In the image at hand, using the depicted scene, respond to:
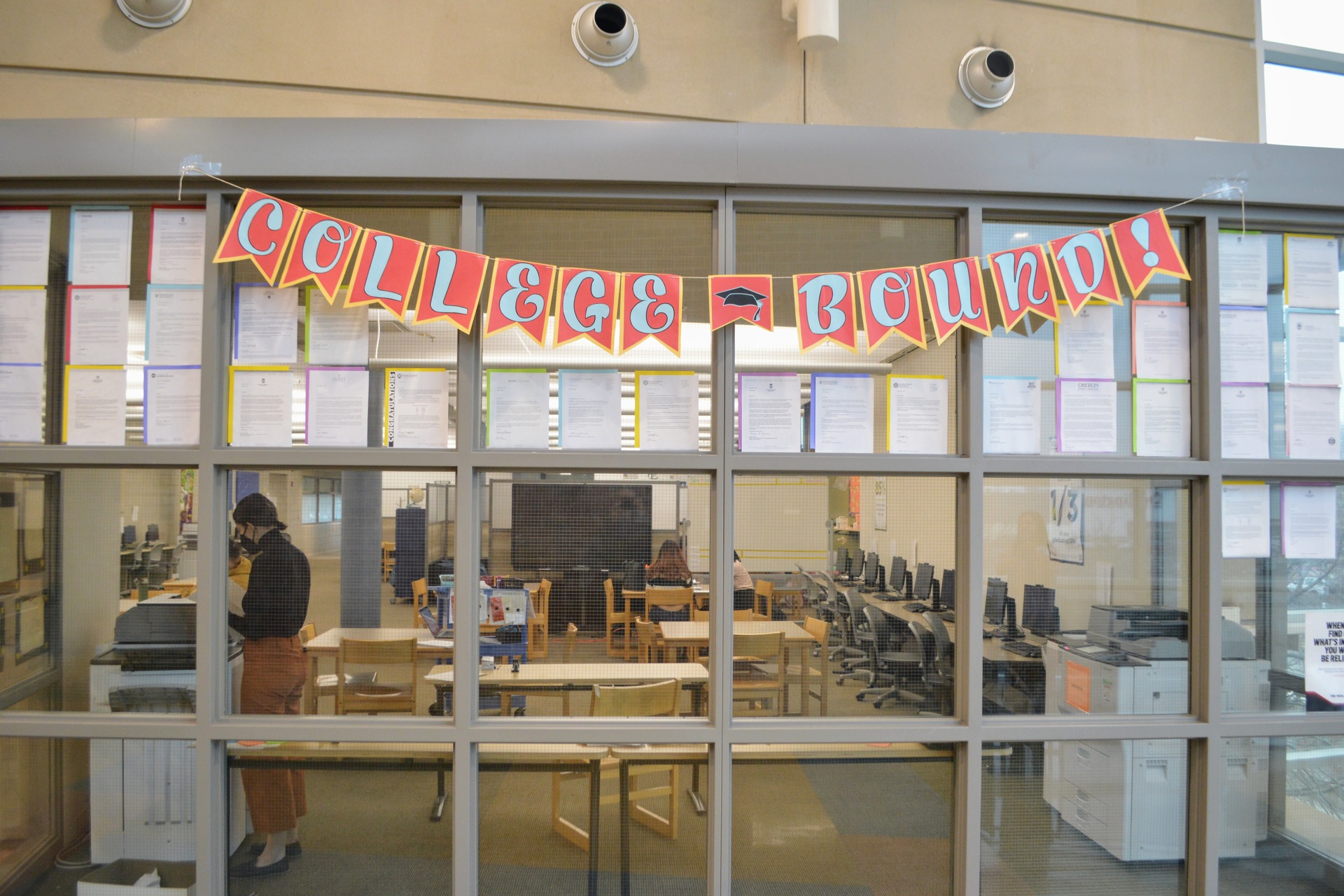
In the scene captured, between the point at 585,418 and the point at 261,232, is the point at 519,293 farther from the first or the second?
the point at 261,232

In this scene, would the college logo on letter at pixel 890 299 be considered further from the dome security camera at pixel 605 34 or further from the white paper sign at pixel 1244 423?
the dome security camera at pixel 605 34

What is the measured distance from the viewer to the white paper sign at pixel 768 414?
2379 millimetres

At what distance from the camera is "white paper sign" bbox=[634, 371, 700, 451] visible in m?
2.38

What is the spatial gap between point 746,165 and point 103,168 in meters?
2.07

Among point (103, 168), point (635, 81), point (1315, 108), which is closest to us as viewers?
point (103, 168)

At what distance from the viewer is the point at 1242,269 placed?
252 cm

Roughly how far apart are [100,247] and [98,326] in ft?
0.86

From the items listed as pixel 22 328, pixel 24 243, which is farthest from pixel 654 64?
pixel 22 328

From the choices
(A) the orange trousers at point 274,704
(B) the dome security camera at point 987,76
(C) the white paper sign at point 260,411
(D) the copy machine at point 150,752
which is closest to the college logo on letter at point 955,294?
(B) the dome security camera at point 987,76

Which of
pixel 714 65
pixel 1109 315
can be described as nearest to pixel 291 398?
pixel 714 65

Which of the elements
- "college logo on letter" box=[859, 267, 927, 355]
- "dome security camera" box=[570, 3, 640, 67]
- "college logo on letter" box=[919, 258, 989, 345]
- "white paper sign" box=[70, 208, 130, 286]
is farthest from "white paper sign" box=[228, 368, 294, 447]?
"college logo on letter" box=[919, 258, 989, 345]

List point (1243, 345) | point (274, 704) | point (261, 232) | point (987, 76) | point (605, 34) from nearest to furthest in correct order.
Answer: point (261, 232) → point (274, 704) → point (1243, 345) → point (605, 34) → point (987, 76)

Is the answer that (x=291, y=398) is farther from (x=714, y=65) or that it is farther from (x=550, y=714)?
(x=714, y=65)

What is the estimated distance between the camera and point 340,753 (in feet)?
7.83
